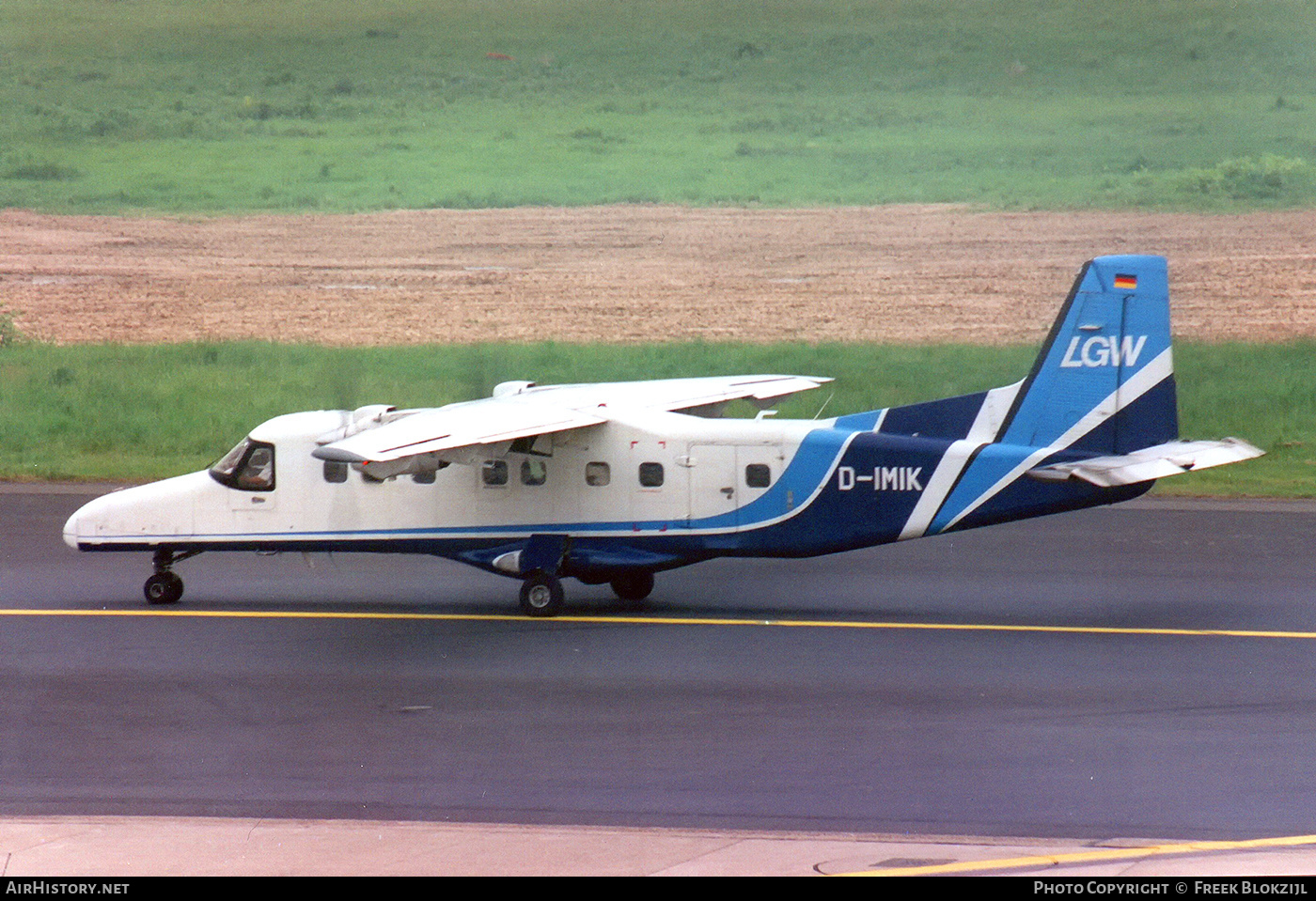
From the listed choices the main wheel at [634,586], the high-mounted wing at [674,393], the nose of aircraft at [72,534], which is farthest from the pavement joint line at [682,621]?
the high-mounted wing at [674,393]

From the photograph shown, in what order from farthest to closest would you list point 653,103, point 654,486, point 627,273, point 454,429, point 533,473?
point 653,103, point 627,273, point 533,473, point 654,486, point 454,429

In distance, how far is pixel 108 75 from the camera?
6009cm

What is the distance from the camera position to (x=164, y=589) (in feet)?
74.6

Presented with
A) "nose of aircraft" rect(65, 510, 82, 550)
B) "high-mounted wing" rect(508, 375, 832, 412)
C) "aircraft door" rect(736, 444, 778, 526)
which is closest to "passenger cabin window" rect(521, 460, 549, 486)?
"high-mounted wing" rect(508, 375, 832, 412)

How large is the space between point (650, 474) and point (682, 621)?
6.25ft

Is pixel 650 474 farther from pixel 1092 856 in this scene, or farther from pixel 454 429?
pixel 1092 856

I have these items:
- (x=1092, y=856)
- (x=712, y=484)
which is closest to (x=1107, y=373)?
(x=712, y=484)

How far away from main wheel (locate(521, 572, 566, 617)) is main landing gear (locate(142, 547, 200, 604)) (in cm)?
459

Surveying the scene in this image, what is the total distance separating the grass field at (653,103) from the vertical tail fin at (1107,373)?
3472 centimetres

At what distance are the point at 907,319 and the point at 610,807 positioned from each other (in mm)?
37049

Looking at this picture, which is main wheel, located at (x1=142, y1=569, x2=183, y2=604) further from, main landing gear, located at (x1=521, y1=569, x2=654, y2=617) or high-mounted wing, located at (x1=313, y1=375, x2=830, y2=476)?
main landing gear, located at (x1=521, y1=569, x2=654, y2=617)

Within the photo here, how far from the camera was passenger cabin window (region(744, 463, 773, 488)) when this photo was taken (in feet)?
71.3

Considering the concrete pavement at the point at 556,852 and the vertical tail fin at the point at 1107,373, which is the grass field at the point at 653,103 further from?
the concrete pavement at the point at 556,852

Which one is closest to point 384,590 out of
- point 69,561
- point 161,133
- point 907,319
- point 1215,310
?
point 69,561
